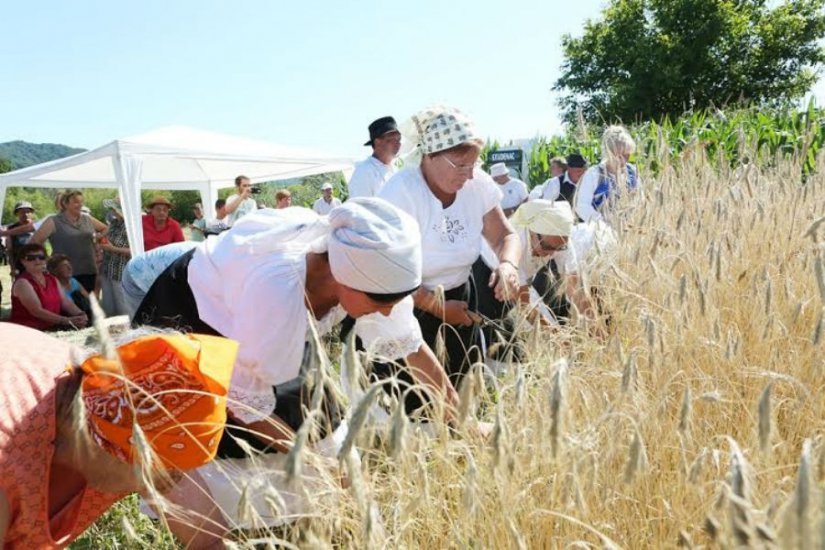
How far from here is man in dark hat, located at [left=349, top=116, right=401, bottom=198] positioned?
400 cm

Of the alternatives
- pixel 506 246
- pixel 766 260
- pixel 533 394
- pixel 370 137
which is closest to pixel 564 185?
pixel 370 137

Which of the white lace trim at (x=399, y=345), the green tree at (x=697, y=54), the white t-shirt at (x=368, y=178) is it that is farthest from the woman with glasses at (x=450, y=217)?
the green tree at (x=697, y=54)

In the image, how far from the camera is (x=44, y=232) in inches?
275

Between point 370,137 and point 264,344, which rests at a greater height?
point 370,137

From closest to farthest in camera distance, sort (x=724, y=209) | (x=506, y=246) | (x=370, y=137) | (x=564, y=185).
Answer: (x=724, y=209) → (x=506, y=246) → (x=370, y=137) → (x=564, y=185)

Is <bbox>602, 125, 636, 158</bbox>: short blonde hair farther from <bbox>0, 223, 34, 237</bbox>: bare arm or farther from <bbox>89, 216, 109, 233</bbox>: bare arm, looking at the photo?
<bbox>0, 223, 34, 237</bbox>: bare arm

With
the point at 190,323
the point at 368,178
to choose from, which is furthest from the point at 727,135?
the point at 190,323

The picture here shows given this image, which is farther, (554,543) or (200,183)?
(200,183)

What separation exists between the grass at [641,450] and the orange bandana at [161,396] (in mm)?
233

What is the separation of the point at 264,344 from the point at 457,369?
1.49 m

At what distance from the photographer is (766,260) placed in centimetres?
202

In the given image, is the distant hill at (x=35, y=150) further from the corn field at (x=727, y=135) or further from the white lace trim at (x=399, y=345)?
the white lace trim at (x=399, y=345)

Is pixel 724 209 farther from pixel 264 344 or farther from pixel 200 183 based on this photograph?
pixel 200 183

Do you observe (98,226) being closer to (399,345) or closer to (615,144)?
(615,144)
